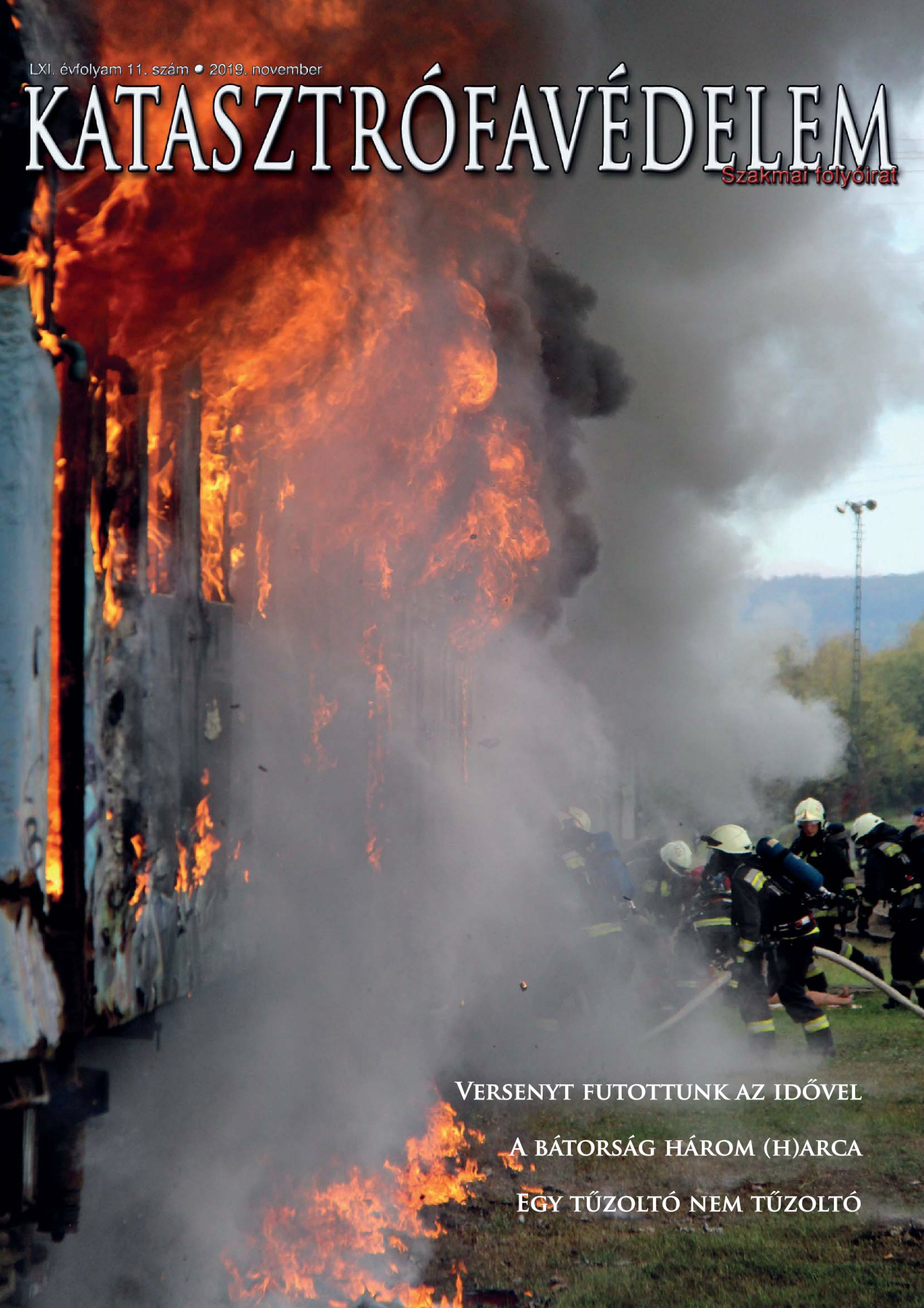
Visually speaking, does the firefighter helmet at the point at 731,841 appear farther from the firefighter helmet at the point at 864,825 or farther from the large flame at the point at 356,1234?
the firefighter helmet at the point at 864,825

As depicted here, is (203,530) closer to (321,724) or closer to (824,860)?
(321,724)

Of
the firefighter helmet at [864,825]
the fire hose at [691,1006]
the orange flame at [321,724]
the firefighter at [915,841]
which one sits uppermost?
the orange flame at [321,724]

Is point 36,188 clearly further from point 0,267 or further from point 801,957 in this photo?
point 801,957

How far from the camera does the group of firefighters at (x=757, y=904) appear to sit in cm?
807

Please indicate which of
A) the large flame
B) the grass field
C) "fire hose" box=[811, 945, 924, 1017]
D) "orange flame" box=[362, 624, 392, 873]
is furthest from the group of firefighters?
the large flame

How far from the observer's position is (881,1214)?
5.31 meters

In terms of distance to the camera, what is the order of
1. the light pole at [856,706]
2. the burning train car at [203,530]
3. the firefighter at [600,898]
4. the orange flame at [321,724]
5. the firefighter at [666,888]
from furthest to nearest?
1. the light pole at [856,706]
2. the firefighter at [666,888]
3. the firefighter at [600,898]
4. the orange flame at [321,724]
5. the burning train car at [203,530]

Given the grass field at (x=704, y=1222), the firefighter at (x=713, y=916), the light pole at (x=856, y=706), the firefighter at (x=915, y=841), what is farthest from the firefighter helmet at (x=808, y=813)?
the light pole at (x=856, y=706)

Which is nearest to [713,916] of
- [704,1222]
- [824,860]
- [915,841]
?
[824,860]

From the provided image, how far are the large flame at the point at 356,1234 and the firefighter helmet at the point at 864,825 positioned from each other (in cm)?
753

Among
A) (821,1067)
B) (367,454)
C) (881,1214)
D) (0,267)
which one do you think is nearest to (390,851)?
(367,454)

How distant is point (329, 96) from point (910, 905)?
7.98 meters

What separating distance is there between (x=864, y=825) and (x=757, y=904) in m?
5.17

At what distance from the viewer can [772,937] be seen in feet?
26.8
